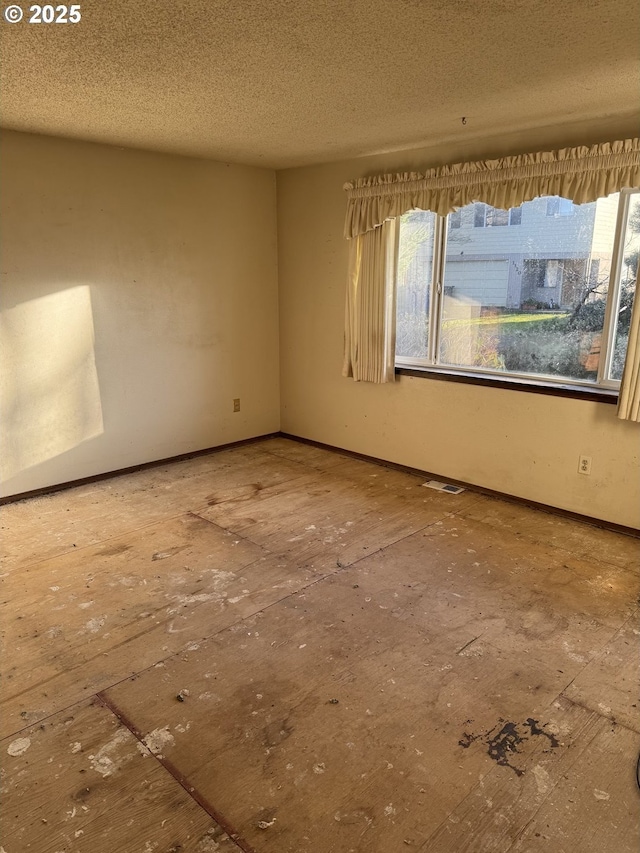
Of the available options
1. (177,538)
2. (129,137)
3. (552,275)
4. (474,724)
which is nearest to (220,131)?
(129,137)

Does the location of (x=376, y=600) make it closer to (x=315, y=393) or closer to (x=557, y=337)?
(x=557, y=337)

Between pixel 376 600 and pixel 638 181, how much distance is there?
2.54 metres

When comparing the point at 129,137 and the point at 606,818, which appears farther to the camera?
the point at 129,137

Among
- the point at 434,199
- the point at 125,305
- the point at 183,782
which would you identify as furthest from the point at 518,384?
the point at 183,782

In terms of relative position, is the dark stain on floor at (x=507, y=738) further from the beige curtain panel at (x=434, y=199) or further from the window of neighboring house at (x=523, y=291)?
the window of neighboring house at (x=523, y=291)

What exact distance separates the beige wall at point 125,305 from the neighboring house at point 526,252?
1545mm

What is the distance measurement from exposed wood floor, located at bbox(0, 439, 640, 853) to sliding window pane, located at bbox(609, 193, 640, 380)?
1055 mm

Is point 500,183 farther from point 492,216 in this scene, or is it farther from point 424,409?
point 424,409

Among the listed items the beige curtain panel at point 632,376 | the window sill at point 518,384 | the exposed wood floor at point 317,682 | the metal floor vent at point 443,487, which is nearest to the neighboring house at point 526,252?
the beige curtain panel at point 632,376

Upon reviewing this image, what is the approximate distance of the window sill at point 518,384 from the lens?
346 centimetres

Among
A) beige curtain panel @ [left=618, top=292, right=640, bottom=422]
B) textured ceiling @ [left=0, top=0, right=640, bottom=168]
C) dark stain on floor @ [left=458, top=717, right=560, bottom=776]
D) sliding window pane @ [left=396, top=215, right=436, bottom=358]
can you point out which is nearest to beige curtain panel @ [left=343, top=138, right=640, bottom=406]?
beige curtain panel @ [left=618, top=292, right=640, bottom=422]

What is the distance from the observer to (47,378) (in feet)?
13.0

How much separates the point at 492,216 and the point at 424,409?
4.58 feet

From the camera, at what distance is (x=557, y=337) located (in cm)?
364
